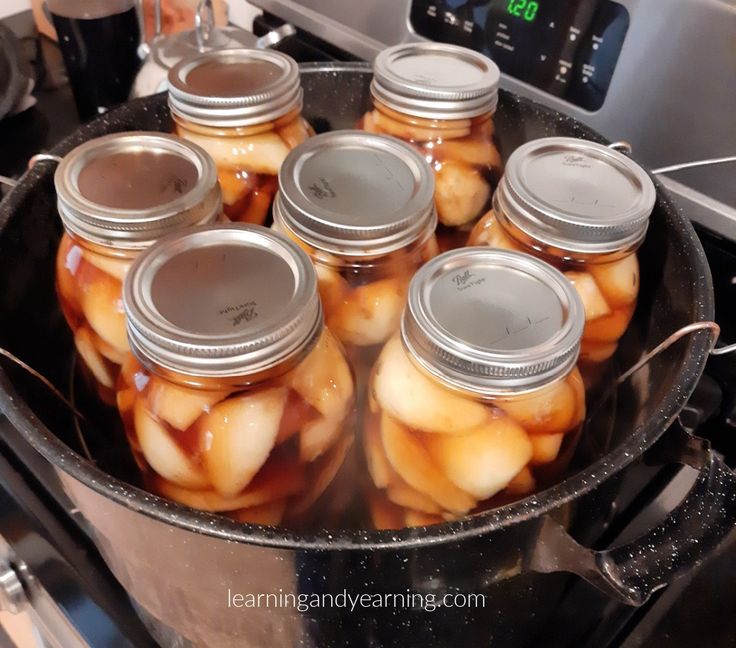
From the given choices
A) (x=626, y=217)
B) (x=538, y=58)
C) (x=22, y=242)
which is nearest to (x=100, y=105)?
(x=22, y=242)

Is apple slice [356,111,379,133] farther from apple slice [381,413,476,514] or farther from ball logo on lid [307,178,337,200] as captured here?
apple slice [381,413,476,514]

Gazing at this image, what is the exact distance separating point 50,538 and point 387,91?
1.20ft

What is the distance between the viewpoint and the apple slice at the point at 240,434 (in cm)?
35

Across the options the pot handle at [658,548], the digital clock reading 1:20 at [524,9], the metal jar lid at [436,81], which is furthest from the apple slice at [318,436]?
the digital clock reading 1:20 at [524,9]

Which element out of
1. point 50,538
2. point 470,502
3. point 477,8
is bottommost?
point 50,538

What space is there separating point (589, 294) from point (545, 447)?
0.11 meters

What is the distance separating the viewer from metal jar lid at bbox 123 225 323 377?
33 centimetres

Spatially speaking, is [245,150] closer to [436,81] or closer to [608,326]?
[436,81]

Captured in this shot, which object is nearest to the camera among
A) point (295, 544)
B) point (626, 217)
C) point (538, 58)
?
point (295, 544)

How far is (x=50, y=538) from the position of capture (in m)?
0.47

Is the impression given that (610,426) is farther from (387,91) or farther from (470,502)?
(387,91)

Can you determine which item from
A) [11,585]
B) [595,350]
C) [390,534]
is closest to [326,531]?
[390,534]

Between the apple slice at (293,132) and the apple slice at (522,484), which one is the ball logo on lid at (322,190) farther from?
the apple slice at (522,484)

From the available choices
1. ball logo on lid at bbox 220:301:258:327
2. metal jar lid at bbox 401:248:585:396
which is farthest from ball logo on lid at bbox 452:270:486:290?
ball logo on lid at bbox 220:301:258:327
